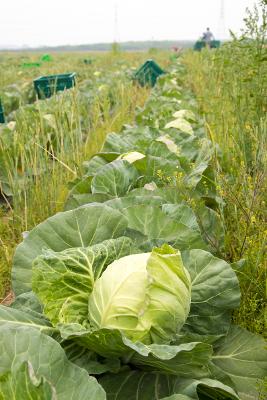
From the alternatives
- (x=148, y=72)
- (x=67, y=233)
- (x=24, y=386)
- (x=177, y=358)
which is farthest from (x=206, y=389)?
(x=148, y=72)

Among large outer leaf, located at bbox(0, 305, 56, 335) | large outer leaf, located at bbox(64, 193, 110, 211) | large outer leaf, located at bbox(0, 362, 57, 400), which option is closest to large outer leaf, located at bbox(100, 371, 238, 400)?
large outer leaf, located at bbox(0, 305, 56, 335)

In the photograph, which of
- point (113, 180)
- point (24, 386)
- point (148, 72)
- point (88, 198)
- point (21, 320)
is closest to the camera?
point (24, 386)

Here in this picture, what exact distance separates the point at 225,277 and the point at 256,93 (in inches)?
109

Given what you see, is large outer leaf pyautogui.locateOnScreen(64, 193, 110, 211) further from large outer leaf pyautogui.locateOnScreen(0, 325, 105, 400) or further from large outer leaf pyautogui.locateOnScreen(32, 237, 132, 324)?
large outer leaf pyautogui.locateOnScreen(0, 325, 105, 400)

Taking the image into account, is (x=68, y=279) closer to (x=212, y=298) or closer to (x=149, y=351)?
(x=149, y=351)

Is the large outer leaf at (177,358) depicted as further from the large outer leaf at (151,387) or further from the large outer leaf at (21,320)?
the large outer leaf at (21,320)

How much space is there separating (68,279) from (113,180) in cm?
112

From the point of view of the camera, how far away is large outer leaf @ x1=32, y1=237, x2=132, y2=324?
1.76 metres

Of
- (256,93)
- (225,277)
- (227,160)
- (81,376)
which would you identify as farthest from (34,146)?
(81,376)

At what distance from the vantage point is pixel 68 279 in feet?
5.89

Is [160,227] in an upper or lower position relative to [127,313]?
upper

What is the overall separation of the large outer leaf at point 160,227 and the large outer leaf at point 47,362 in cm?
77

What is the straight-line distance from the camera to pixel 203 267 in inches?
79.0

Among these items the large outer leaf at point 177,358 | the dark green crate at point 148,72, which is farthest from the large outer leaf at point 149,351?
the dark green crate at point 148,72
